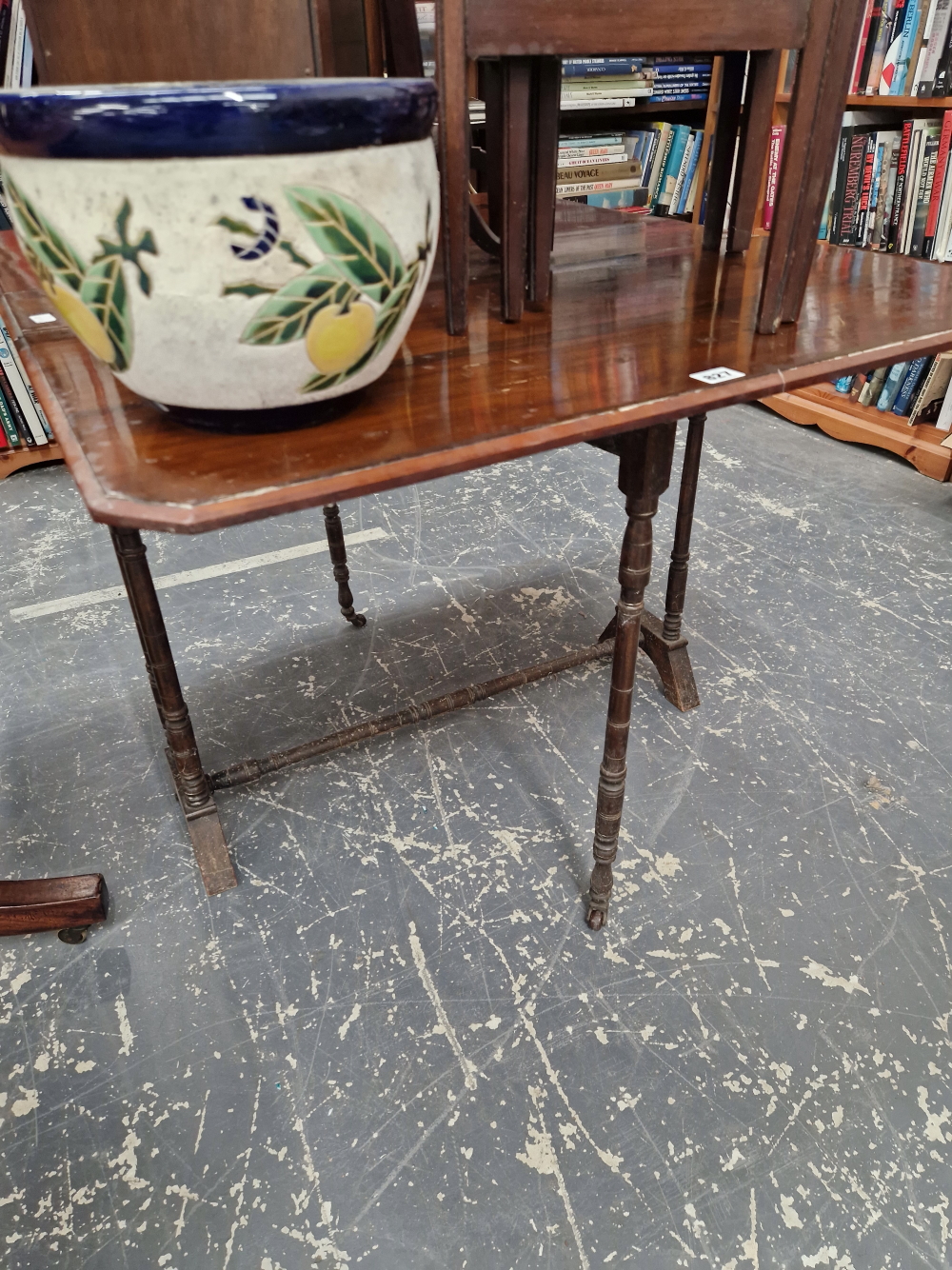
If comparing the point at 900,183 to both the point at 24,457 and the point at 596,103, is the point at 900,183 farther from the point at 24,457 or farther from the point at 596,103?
the point at 24,457

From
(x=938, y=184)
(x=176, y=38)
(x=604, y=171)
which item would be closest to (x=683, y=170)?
(x=604, y=171)

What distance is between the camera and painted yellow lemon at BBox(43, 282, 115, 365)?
1.68ft

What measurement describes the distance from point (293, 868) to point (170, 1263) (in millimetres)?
466

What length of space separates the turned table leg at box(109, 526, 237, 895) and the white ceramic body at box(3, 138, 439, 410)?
18.3 inches

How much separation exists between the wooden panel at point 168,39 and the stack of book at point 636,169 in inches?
40.8

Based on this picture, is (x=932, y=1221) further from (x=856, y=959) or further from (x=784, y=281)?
(x=784, y=281)

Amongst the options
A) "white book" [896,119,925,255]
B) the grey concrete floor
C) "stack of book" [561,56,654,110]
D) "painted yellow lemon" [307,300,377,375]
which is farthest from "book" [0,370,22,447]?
"white book" [896,119,925,255]

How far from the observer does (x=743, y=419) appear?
2578 mm

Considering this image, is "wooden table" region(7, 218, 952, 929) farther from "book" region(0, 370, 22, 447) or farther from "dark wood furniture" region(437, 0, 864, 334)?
"book" region(0, 370, 22, 447)

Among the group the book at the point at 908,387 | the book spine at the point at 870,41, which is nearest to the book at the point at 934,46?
the book spine at the point at 870,41

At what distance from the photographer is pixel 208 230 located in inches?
18.2

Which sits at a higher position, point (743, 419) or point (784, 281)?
point (784, 281)

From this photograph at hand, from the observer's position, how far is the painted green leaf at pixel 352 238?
475 mm

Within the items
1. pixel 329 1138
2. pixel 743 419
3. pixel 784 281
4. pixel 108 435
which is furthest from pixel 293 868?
pixel 743 419
